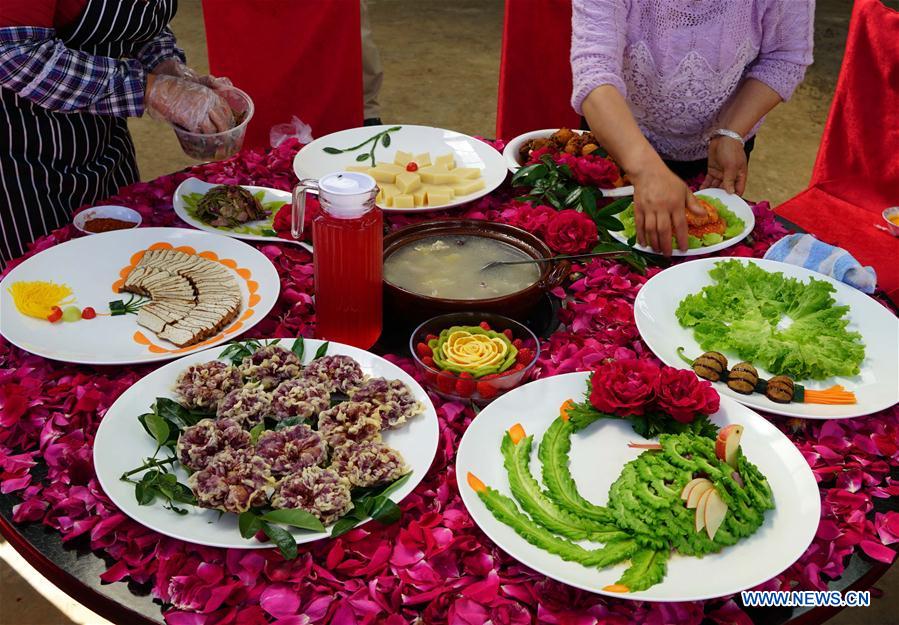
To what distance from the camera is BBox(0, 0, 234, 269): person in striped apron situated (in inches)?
61.3

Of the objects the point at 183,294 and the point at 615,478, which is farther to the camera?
the point at 183,294

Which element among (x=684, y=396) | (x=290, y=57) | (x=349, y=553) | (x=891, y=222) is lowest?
(x=891, y=222)

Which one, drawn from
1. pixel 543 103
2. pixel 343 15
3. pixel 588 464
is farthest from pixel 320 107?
pixel 588 464

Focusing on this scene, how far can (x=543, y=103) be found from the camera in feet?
8.29

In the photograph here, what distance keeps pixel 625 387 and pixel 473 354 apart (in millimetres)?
228

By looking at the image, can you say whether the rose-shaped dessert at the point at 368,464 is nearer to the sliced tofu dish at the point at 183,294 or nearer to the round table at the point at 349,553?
the round table at the point at 349,553

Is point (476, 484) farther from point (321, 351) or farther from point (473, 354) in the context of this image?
point (321, 351)

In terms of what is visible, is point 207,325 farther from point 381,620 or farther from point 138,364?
point 381,620

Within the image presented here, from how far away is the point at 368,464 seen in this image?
3.19 feet

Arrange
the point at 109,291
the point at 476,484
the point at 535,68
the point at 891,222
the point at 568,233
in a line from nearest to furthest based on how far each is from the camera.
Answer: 1. the point at 476,484
2. the point at 109,291
3. the point at 568,233
4. the point at 891,222
5. the point at 535,68

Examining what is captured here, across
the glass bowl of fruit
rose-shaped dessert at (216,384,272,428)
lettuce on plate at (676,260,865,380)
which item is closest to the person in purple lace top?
lettuce on plate at (676,260,865,380)

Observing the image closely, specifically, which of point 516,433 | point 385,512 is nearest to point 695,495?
point 516,433

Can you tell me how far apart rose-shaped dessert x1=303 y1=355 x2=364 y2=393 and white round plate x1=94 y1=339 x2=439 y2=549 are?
0.04 m

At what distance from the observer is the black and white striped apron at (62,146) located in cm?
169
